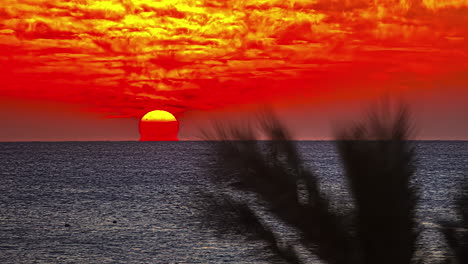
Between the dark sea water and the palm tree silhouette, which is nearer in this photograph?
the palm tree silhouette

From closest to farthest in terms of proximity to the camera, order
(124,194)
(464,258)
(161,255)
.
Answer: (464,258), (161,255), (124,194)

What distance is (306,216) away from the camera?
486 centimetres

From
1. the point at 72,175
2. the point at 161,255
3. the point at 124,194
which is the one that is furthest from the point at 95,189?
the point at 161,255

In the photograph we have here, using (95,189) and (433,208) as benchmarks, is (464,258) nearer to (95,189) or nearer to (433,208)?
(433,208)

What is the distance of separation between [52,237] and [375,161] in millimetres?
30140

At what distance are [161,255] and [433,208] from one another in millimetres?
24830

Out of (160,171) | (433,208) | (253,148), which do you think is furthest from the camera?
(160,171)

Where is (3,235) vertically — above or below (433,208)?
below

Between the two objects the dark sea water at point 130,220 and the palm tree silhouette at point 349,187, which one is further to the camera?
the dark sea water at point 130,220

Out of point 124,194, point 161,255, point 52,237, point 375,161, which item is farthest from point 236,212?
point 124,194

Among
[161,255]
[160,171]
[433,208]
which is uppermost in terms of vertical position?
[160,171]

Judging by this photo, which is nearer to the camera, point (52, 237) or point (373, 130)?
point (373, 130)

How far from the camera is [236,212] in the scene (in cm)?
503

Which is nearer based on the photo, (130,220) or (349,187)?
(349,187)
